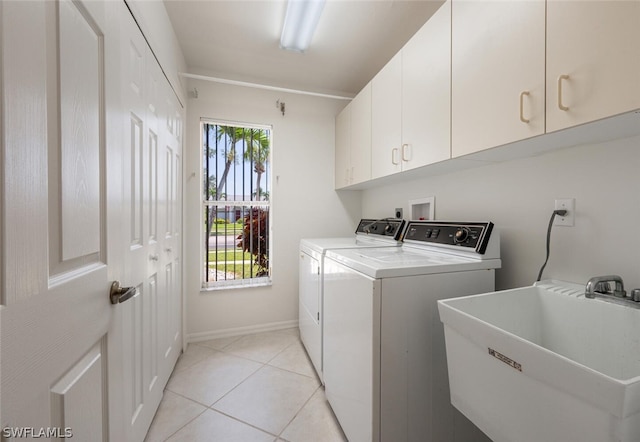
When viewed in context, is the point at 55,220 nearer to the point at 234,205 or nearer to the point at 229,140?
the point at 234,205

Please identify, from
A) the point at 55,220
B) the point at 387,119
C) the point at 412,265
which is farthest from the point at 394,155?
the point at 55,220

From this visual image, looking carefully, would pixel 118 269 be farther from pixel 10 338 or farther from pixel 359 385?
pixel 359 385

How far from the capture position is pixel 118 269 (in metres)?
0.88

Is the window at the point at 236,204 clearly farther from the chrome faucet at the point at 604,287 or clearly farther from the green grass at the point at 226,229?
the chrome faucet at the point at 604,287

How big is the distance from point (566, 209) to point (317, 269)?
1364 mm

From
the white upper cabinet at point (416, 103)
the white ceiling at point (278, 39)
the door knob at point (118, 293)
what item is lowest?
the door knob at point (118, 293)

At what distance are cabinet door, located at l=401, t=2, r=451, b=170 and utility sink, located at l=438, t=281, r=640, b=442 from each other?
0.78 metres

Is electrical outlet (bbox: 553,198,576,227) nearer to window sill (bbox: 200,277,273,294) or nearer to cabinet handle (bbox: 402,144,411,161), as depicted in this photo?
cabinet handle (bbox: 402,144,411,161)

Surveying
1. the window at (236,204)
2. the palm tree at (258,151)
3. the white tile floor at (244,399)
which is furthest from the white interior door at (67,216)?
the palm tree at (258,151)

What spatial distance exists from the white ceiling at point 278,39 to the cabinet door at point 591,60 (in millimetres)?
1123

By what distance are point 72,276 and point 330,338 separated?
1.27 meters

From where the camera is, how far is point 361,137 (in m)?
2.18

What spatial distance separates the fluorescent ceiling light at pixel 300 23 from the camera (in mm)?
1569

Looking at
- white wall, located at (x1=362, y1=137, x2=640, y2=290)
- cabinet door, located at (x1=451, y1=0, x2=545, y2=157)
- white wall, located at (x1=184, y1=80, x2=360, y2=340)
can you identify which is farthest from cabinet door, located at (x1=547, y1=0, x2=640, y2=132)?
white wall, located at (x1=184, y1=80, x2=360, y2=340)
